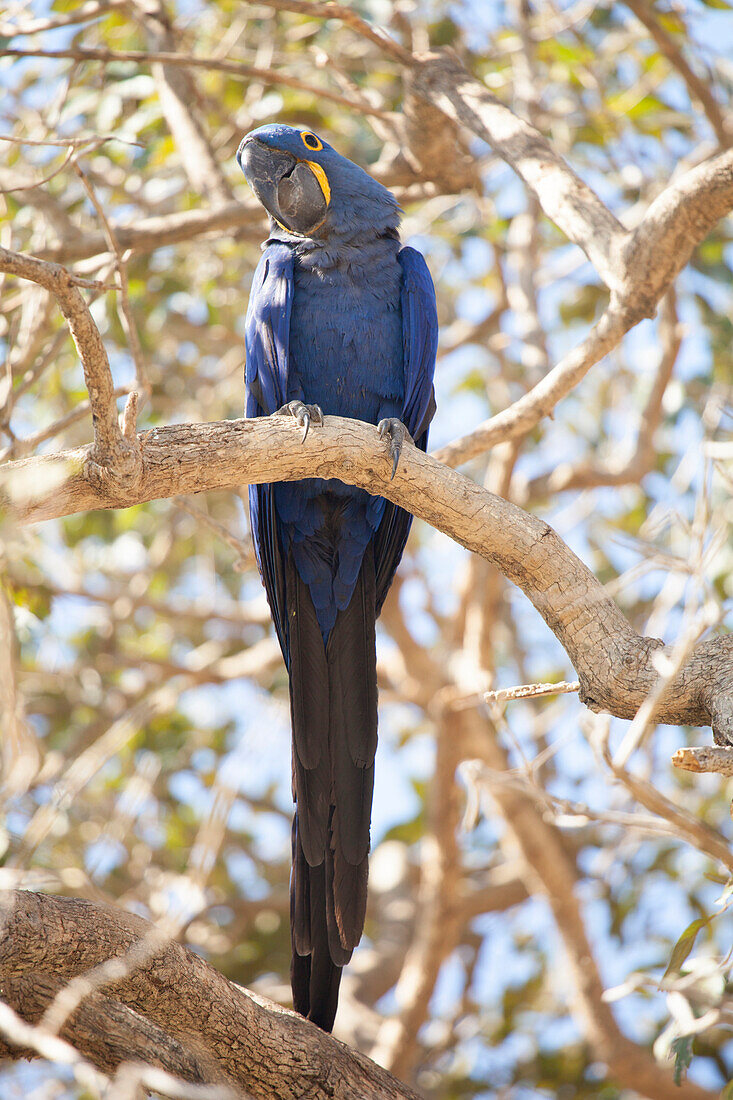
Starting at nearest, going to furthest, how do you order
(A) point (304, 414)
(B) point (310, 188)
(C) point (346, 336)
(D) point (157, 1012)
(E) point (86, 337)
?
1. (E) point (86, 337)
2. (D) point (157, 1012)
3. (A) point (304, 414)
4. (C) point (346, 336)
5. (B) point (310, 188)

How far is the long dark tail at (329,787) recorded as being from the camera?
104 inches

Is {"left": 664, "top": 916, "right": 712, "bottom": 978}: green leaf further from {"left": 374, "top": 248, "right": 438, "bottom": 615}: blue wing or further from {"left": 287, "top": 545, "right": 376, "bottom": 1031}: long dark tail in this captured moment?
{"left": 374, "top": 248, "right": 438, "bottom": 615}: blue wing

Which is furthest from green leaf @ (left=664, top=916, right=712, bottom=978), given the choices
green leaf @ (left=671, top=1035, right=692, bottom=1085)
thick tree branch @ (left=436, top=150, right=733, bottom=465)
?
thick tree branch @ (left=436, top=150, right=733, bottom=465)

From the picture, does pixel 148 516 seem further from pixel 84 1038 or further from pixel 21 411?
pixel 84 1038

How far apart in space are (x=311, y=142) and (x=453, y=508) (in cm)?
175

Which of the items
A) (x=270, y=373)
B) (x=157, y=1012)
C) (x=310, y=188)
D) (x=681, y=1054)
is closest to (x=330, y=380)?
(x=270, y=373)

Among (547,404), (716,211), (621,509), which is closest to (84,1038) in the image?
(547,404)

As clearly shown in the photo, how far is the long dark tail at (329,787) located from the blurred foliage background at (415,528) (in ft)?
1.65

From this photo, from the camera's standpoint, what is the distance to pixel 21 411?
5.27m

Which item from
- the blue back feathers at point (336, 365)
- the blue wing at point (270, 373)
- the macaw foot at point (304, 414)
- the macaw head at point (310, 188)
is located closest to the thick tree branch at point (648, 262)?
the blue back feathers at point (336, 365)

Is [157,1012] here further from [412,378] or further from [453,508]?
[412,378]

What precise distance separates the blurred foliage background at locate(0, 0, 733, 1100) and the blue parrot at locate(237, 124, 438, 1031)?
513mm

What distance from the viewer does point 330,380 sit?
3174mm

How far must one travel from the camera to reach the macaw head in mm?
3283
